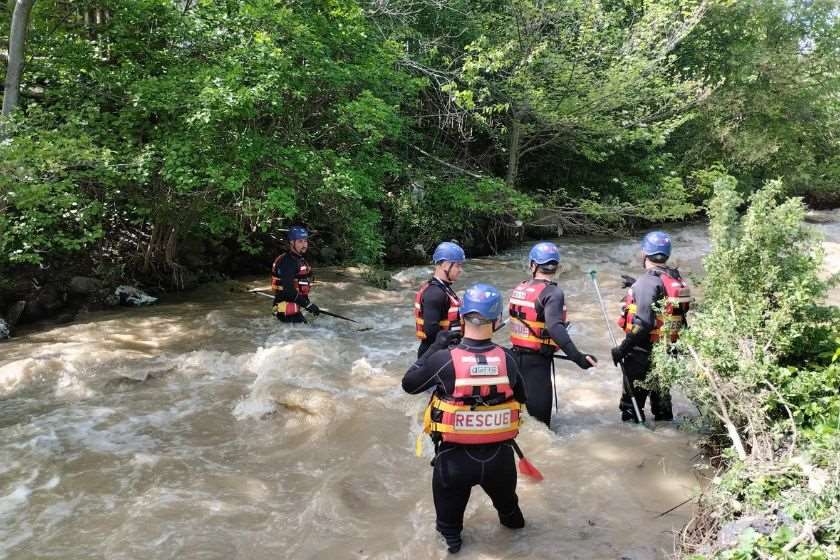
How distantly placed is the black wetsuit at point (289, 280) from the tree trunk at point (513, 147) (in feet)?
32.3

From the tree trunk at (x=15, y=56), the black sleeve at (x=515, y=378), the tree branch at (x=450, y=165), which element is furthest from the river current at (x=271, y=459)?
the tree branch at (x=450, y=165)

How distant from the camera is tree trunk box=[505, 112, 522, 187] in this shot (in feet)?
55.5

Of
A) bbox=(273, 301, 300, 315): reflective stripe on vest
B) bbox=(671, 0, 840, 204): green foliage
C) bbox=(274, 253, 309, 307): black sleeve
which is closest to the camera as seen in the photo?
bbox=(274, 253, 309, 307): black sleeve

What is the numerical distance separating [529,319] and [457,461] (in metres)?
1.96

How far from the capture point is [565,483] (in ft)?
16.0

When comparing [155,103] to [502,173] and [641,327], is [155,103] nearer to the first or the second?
[641,327]

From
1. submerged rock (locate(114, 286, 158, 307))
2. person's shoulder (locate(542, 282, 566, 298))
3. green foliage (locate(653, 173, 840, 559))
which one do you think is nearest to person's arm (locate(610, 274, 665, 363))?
green foliage (locate(653, 173, 840, 559))

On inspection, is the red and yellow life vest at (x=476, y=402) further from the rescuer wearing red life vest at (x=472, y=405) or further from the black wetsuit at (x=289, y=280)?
the black wetsuit at (x=289, y=280)

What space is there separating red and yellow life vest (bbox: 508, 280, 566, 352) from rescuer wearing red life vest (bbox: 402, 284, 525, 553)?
1561 mm

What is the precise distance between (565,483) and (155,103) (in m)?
7.49

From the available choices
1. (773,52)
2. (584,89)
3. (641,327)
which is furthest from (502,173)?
(641,327)

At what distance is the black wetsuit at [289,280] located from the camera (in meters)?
8.45

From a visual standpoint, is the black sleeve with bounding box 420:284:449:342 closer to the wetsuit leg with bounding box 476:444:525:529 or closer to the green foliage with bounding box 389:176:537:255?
the wetsuit leg with bounding box 476:444:525:529

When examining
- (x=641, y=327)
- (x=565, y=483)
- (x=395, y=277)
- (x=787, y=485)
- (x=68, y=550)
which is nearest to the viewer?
(x=787, y=485)
